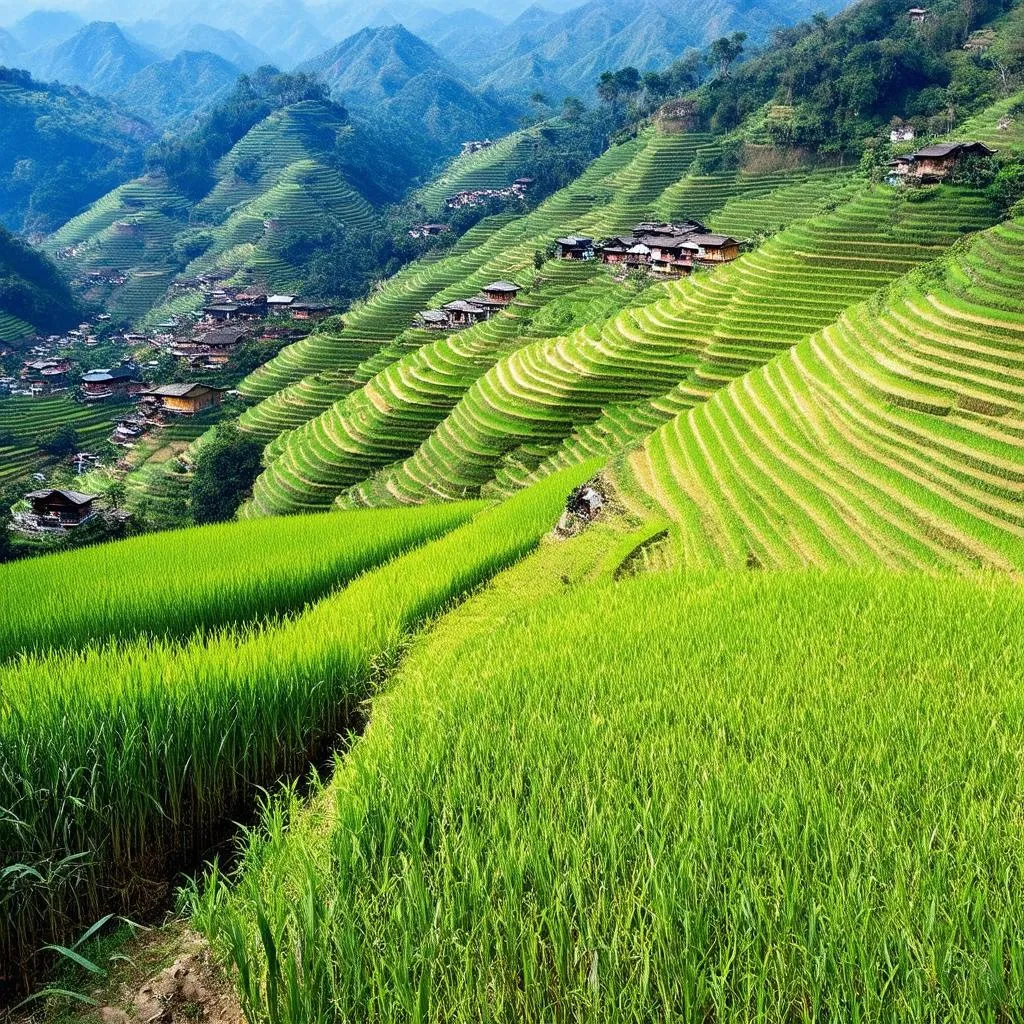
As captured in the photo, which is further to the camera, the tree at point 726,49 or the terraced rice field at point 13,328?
the tree at point 726,49

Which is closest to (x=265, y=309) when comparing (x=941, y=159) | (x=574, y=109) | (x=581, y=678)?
(x=941, y=159)

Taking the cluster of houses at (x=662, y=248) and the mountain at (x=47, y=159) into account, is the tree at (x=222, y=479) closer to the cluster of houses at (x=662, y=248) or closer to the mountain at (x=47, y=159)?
the cluster of houses at (x=662, y=248)

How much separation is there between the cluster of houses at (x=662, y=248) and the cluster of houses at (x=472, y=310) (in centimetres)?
573

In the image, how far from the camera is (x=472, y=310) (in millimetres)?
43875

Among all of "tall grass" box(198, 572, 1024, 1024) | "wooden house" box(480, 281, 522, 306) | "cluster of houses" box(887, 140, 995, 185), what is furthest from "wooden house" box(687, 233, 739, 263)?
"tall grass" box(198, 572, 1024, 1024)

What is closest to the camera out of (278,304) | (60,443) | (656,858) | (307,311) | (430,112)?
(656,858)

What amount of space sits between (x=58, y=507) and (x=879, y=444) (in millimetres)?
30585

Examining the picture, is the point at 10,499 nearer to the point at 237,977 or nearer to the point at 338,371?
the point at 338,371

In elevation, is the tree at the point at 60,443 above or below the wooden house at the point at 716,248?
below

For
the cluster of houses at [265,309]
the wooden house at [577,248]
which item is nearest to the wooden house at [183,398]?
the cluster of houses at [265,309]

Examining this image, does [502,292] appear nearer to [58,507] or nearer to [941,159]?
[941,159]

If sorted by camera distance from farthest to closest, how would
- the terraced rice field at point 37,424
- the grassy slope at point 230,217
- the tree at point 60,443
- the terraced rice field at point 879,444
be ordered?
the grassy slope at point 230,217 < the tree at point 60,443 < the terraced rice field at point 37,424 < the terraced rice field at point 879,444

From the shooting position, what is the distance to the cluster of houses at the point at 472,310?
1736 inches

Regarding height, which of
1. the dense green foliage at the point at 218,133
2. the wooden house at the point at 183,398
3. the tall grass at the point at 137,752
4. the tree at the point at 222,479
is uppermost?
the dense green foliage at the point at 218,133
